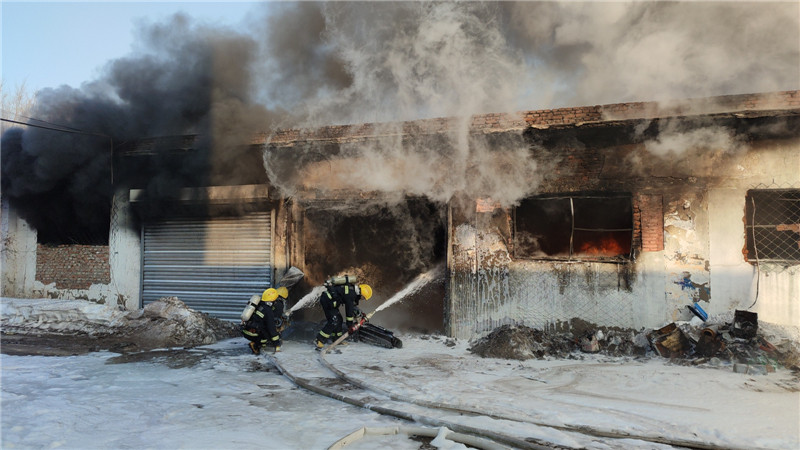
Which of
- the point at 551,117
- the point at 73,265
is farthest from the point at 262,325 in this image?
the point at 73,265

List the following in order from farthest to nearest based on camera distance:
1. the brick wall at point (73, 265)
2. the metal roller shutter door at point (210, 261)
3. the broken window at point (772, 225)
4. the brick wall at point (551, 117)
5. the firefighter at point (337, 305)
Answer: the brick wall at point (73, 265), the metal roller shutter door at point (210, 261), the firefighter at point (337, 305), the broken window at point (772, 225), the brick wall at point (551, 117)

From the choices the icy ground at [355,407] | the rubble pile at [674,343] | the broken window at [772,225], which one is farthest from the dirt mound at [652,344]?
the broken window at [772,225]

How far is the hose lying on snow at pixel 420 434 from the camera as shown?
11.4 feet

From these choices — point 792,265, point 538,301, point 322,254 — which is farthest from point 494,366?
point 792,265

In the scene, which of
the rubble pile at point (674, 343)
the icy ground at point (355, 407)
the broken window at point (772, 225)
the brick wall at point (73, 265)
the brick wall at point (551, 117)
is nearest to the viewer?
the icy ground at point (355, 407)

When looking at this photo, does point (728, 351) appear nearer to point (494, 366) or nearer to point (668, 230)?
point (668, 230)

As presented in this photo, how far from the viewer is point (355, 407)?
4570 millimetres

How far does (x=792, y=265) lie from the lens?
23.9 feet

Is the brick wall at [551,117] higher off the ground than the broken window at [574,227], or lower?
higher

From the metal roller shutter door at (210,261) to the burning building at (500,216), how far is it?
0.04m

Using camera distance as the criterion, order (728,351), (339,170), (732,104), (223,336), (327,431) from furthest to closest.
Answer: (339,170) < (223,336) < (732,104) < (728,351) < (327,431)

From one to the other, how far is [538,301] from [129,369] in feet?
21.3

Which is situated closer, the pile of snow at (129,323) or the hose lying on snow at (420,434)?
the hose lying on snow at (420,434)

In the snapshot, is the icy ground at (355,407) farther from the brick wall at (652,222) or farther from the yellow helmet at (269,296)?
the brick wall at (652,222)
